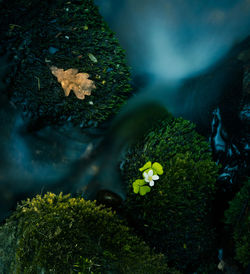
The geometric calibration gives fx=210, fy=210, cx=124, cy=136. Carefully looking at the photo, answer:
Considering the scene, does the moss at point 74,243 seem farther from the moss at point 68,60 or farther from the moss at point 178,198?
the moss at point 68,60

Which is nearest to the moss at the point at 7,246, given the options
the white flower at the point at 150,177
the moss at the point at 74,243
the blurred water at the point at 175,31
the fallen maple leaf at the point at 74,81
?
the moss at the point at 74,243

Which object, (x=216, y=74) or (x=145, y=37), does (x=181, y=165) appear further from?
(x=145, y=37)

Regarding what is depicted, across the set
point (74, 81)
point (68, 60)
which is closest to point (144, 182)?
point (74, 81)

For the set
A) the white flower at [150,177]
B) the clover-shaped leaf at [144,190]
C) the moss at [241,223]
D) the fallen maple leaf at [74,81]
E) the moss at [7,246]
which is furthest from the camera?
the fallen maple leaf at [74,81]

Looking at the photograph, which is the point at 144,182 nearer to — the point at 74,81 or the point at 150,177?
the point at 150,177

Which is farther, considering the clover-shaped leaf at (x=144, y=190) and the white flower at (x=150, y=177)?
the clover-shaped leaf at (x=144, y=190)

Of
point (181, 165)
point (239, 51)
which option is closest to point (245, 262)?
point (181, 165)
